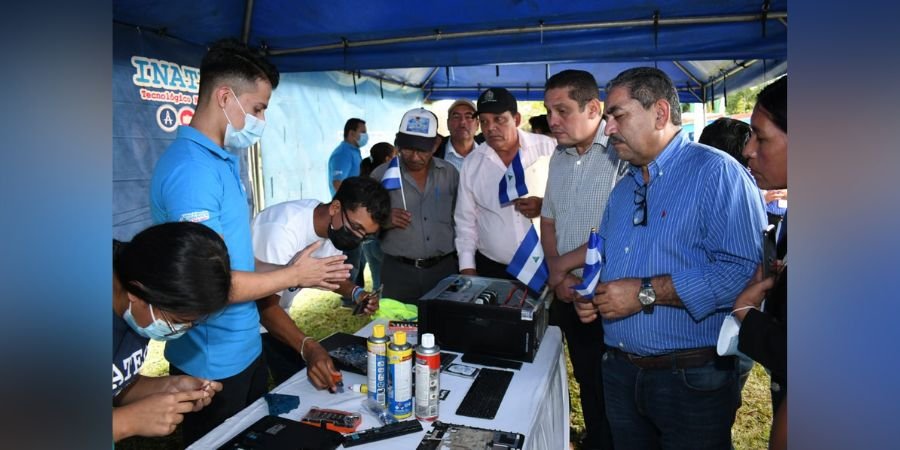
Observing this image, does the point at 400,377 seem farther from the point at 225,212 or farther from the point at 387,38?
the point at 387,38

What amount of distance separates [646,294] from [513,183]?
1.46m

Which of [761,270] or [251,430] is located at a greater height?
[761,270]

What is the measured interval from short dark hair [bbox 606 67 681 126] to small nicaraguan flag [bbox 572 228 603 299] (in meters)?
0.48

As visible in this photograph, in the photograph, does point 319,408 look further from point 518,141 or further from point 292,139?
point 292,139

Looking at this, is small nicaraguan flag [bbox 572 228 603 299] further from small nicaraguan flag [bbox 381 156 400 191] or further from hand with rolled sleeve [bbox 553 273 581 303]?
small nicaraguan flag [bbox 381 156 400 191]

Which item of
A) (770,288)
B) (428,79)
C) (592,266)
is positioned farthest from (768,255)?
(428,79)

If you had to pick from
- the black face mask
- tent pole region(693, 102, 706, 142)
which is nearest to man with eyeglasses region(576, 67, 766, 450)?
the black face mask

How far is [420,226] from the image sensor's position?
3521mm

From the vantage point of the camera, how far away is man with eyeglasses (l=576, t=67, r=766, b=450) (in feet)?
5.50

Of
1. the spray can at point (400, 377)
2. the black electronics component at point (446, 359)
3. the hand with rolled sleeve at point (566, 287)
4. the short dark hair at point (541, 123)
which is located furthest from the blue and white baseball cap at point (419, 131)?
the short dark hair at point (541, 123)

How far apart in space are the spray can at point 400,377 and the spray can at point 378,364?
0.04 metres
